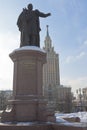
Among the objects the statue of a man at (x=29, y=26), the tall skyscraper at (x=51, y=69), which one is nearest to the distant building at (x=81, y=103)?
the tall skyscraper at (x=51, y=69)

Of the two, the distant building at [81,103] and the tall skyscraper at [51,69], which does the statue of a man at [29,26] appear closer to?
the distant building at [81,103]

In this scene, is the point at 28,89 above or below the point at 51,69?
below

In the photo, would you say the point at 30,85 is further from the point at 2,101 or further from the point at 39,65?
the point at 2,101

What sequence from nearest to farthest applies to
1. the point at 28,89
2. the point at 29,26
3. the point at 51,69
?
the point at 28,89
the point at 29,26
the point at 51,69

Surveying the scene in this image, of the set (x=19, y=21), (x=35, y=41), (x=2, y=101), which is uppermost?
(x=19, y=21)

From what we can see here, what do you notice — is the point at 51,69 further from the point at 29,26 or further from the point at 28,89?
the point at 28,89

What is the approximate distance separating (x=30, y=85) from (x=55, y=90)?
288 ft

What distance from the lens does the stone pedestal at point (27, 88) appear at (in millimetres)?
9641

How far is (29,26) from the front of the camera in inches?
460

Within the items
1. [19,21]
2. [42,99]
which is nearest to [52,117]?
[42,99]

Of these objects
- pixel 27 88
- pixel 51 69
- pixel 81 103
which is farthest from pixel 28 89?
pixel 51 69

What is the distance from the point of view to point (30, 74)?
10281mm

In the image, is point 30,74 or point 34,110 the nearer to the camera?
point 34,110

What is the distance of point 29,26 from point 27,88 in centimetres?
351
